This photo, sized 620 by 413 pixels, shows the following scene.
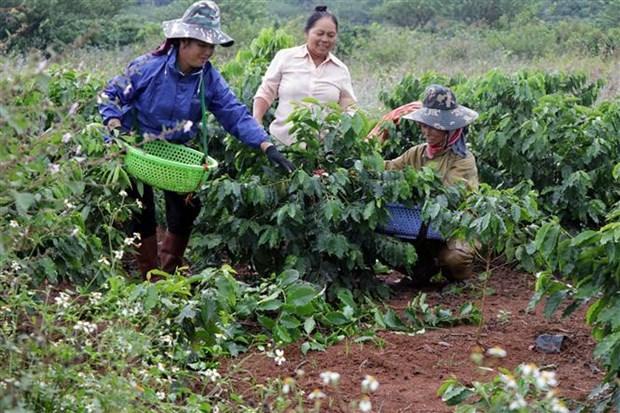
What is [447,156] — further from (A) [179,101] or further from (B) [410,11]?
(B) [410,11]

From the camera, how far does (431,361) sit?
15.2 ft

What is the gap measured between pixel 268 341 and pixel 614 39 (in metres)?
17.6

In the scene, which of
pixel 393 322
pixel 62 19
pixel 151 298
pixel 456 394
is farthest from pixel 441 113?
pixel 62 19

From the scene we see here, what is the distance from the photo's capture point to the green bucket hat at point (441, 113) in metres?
5.67

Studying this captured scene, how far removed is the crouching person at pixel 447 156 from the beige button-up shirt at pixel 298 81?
0.53 meters

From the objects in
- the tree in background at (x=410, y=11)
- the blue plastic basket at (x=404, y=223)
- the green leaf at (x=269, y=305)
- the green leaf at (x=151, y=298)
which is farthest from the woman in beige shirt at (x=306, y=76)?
the tree in background at (x=410, y=11)

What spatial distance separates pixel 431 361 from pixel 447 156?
151 centimetres

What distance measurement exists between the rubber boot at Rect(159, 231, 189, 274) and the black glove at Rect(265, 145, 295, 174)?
2.07 ft

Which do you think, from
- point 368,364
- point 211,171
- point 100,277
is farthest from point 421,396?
point 211,171

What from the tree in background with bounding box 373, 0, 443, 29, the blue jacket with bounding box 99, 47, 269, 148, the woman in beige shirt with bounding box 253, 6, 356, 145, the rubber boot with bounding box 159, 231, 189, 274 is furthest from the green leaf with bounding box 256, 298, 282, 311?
the tree in background with bounding box 373, 0, 443, 29

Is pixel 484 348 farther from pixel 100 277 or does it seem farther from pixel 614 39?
pixel 614 39

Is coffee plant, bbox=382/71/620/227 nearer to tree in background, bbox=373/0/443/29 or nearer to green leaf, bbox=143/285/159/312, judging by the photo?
green leaf, bbox=143/285/159/312

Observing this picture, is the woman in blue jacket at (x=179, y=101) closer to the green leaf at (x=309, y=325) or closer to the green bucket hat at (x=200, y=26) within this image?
the green bucket hat at (x=200, y=26)

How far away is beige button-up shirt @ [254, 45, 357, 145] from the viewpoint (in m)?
6.08
